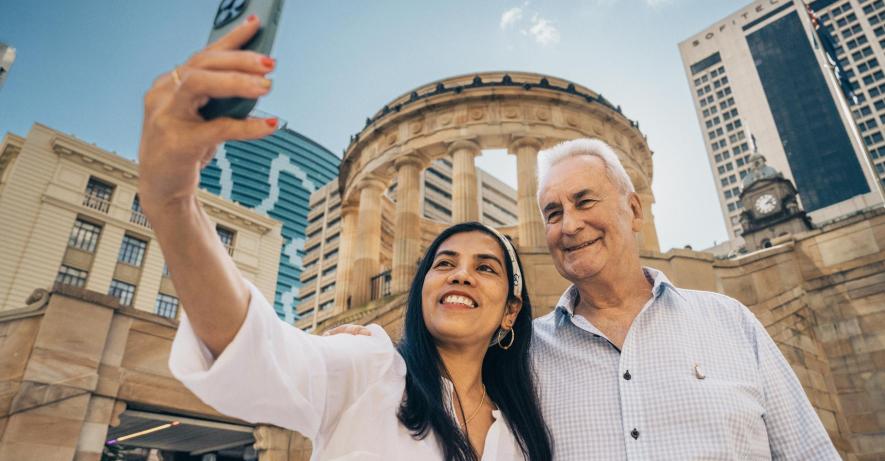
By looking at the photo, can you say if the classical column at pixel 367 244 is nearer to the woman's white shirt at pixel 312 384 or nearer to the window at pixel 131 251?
the woman's white shirt at pixel 312 384

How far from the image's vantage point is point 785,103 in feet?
332

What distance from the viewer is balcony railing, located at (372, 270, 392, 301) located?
2038 centimetres

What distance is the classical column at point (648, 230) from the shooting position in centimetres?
2156

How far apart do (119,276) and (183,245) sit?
3812cm

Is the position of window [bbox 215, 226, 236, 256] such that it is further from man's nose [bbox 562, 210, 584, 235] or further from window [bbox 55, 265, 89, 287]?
man's nose [bbox 562, 210, 584, 235]

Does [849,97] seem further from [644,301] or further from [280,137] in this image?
[280,137]

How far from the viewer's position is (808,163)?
9462cm

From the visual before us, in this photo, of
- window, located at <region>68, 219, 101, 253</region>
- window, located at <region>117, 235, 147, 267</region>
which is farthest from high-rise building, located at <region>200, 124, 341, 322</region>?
window, located at <region>68, 219, 101, 253</region>

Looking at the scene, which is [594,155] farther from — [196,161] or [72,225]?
[72,225]

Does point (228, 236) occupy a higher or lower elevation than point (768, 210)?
lower

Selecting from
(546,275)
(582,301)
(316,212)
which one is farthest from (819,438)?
(316,212)

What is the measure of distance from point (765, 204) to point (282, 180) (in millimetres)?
123837

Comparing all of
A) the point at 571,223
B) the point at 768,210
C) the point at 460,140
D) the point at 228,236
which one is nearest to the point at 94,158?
the point at 228,236

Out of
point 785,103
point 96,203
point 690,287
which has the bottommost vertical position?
point 690,287
